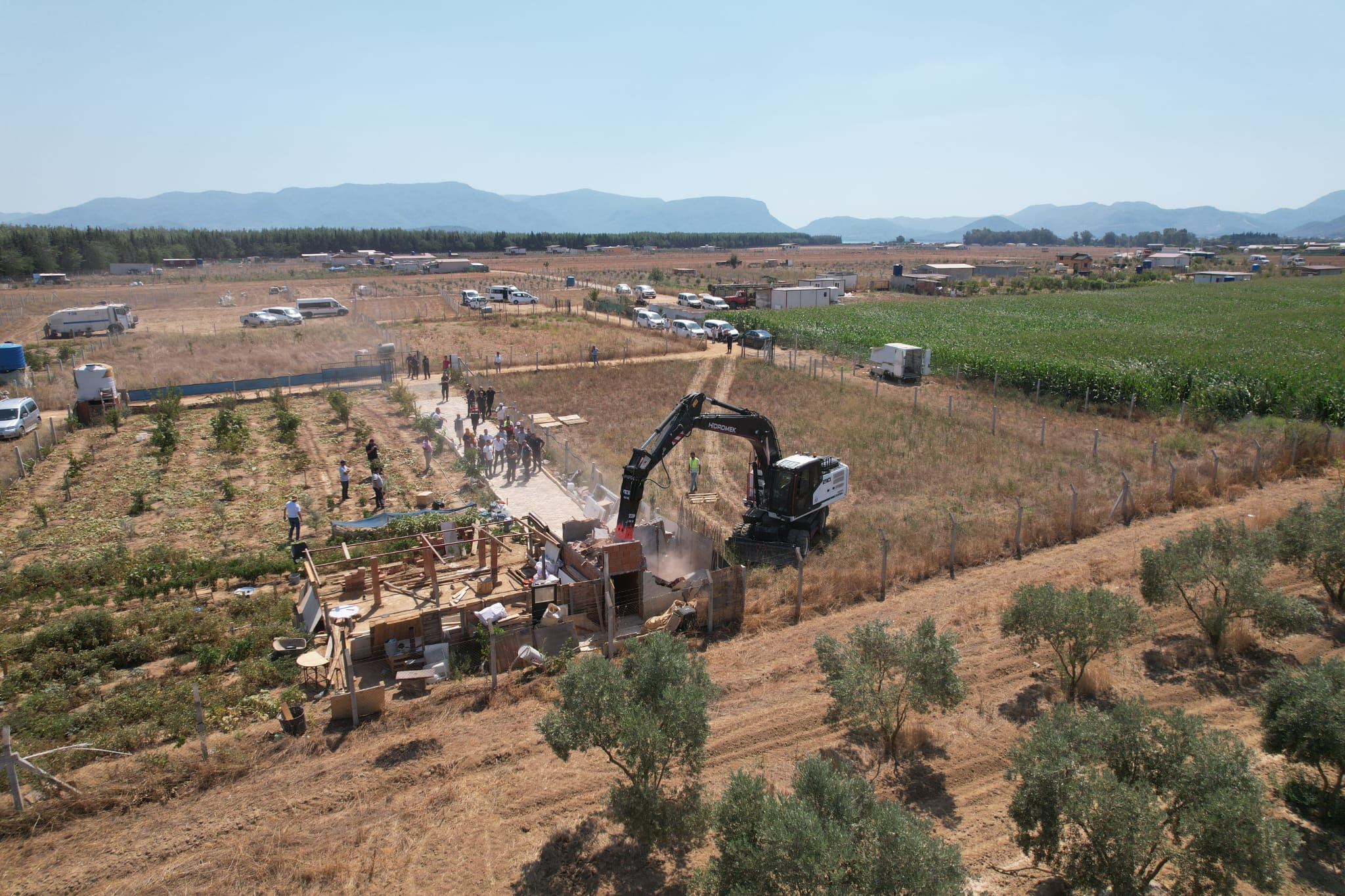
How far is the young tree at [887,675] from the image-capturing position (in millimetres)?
10836

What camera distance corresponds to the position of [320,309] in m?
61.8

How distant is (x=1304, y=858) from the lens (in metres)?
9.29

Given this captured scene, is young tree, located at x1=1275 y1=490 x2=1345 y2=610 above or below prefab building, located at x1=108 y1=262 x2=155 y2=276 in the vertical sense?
below

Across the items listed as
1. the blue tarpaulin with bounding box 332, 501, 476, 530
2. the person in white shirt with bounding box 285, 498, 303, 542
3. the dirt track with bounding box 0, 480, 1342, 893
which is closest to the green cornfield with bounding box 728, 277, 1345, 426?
the dirt track with bounding box 0, 480, 1342, 893

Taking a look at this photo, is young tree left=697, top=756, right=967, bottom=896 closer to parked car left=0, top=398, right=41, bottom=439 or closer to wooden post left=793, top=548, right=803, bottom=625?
wooden post left=793, top=548, right=803, bottom=625

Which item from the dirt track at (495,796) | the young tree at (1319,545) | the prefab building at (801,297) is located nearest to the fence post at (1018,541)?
the dirt track at (495,796)

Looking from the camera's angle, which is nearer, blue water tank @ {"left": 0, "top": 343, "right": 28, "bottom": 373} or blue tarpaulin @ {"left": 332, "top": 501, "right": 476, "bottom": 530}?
blue tarpaulin @ {"left": 332, "top": 501, "right": 476, "bottom": 530}

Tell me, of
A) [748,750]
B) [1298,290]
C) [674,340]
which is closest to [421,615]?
[748,750]

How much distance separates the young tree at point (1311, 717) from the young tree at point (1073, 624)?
7.11 ft

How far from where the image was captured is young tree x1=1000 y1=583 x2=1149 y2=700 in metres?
12.2

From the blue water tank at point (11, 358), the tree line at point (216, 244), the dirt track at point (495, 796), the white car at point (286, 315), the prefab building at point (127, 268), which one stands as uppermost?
the tree line at point (216, 244)

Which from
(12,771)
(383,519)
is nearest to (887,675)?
(12,771)

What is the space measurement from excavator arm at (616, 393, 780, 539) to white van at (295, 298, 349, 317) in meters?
52.5

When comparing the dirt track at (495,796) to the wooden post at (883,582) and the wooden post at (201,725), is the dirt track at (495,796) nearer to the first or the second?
the wooden post at (201,725)
